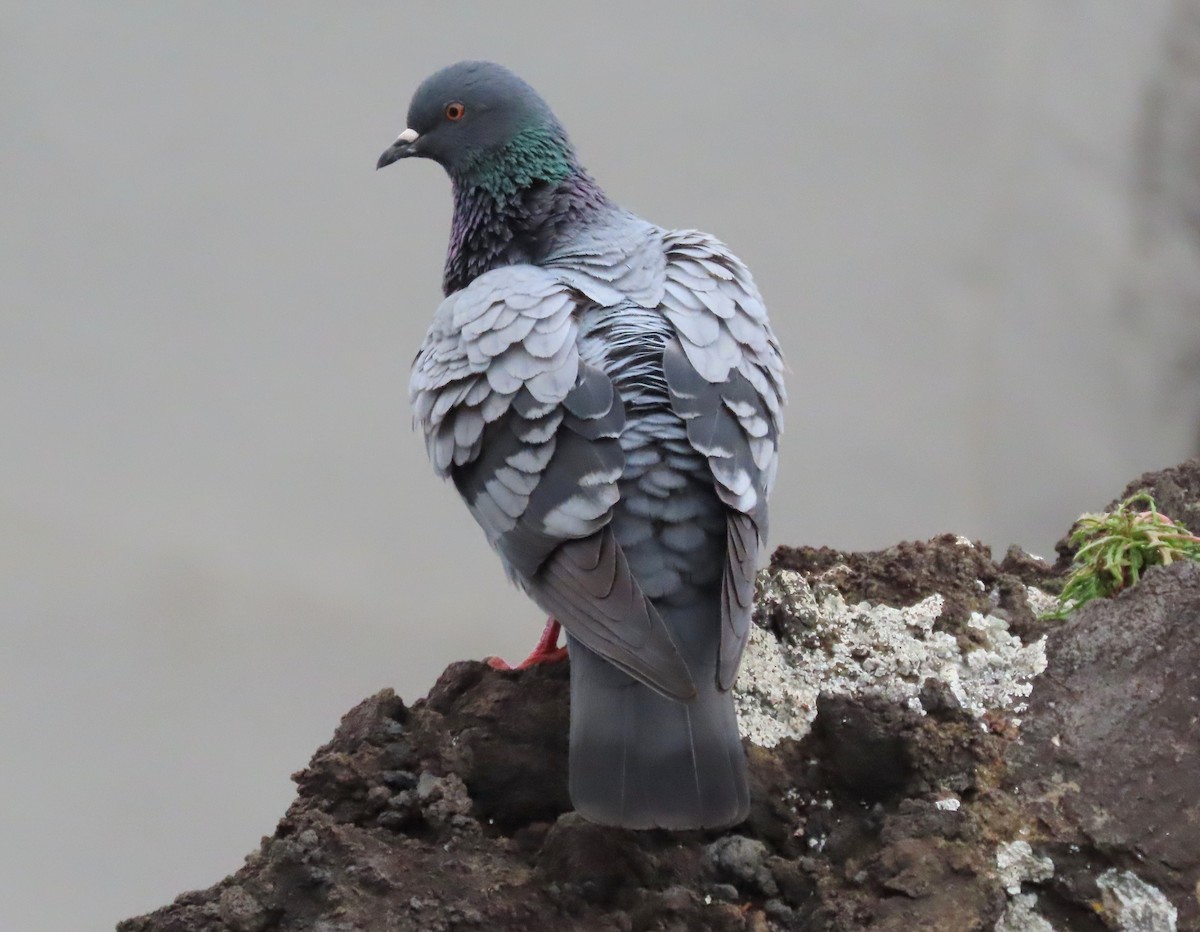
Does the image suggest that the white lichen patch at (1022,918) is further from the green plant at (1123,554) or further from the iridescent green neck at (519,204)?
the iridescent green neck at (519,204)

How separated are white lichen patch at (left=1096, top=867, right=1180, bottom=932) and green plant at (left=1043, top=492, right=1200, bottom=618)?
736mm

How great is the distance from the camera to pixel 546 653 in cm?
271

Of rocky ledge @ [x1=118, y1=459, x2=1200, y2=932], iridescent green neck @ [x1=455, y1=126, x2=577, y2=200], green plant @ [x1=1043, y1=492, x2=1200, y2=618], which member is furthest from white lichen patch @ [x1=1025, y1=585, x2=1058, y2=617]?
iridescent green neck @ [x1=455, y1=126, x2=577, y2=200]

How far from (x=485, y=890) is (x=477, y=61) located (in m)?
1.86

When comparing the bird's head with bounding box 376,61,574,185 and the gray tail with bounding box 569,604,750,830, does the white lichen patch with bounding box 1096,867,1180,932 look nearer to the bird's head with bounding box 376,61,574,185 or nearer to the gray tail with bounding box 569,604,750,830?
the gray tail with bounding box 569,604,750,830

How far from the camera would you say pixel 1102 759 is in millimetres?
2363

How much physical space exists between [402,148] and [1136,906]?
86.3 inches

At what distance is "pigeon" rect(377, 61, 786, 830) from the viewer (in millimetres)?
2205

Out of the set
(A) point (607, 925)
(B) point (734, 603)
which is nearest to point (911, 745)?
(B) point (734, 603)

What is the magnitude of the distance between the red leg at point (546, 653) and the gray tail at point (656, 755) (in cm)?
37

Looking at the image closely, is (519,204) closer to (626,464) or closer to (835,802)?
(626,464)

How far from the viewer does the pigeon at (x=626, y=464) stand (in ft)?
7.23

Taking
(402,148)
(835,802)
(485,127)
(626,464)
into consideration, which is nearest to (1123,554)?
(835,802)

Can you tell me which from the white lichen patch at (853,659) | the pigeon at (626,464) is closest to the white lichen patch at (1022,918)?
the white lichen patch at (853,659)
